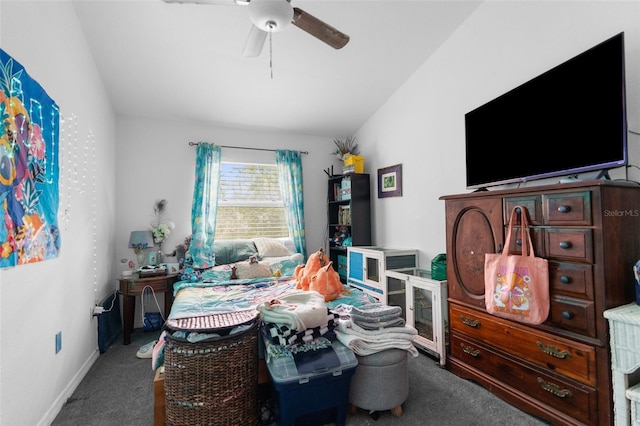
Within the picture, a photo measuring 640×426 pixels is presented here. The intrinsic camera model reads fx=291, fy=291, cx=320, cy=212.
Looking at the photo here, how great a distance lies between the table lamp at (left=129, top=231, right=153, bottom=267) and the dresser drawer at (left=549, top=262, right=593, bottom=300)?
11.8 ft

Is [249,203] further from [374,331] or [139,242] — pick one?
[374,331]

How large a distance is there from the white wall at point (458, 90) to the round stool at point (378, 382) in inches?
59.3

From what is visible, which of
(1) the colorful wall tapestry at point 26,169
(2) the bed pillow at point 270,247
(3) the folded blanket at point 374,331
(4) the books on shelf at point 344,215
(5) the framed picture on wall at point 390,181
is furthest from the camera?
(4) the books on shelf at point 344,215

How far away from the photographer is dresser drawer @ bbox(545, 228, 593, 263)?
4.76 feet

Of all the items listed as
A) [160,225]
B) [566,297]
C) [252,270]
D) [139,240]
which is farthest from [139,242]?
[566,297]

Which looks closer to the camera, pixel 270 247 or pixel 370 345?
pixel 370 345

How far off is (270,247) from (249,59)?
2.12 meters

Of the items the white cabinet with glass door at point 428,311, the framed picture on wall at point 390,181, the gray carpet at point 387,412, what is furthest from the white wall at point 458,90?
the gray carpet at point 387,412

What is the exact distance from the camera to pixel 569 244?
1517 mm

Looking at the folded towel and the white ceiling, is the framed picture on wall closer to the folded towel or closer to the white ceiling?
the white ceiling

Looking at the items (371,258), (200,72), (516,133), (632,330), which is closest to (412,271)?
(371,258)

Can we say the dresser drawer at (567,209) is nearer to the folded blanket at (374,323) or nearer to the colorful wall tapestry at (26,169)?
the folded blanket at (374,323)

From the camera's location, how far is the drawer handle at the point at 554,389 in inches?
60.1

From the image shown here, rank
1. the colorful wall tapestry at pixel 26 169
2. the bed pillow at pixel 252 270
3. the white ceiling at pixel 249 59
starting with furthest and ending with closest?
1. the bed pillow at pixel 252 270
2. the white ceiling at pixel 249 59
3. the colorful wall tapestry at pixel 26 169
